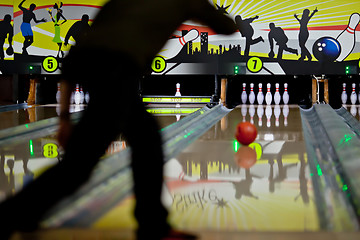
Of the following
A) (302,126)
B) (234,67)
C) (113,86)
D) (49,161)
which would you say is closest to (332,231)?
(113,86)

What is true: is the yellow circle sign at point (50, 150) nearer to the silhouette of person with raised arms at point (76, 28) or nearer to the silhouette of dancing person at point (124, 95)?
the silhouette of dancing person at point (124, 95)

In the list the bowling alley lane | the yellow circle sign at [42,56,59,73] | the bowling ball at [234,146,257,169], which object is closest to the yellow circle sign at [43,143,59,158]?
the bowling alley lane

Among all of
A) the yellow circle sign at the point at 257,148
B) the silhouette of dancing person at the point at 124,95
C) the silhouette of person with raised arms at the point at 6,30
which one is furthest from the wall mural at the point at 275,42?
the silhouette of dancing person at the point at 124,95

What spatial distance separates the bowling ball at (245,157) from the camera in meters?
2.15

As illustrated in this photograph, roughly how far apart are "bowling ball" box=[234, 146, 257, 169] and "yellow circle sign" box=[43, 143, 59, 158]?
3.48ft

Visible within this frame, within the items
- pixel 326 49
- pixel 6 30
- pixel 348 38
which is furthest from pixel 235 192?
pixel 6 30

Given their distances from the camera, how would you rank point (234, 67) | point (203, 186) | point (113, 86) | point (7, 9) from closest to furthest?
point (113, 86) → point (203, 186) → point (234, 67) → point (7, 9)

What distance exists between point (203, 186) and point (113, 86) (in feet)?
2.85

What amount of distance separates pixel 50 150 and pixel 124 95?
174cm

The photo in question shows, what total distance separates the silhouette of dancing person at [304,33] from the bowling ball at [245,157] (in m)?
3.78

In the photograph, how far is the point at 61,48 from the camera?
20.8 ft

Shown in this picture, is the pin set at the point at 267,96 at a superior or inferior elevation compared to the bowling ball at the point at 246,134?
superior

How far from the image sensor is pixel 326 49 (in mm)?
6000

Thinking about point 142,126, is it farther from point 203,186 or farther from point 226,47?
point 226,47
